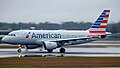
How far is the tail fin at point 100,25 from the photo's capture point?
65.4 meters

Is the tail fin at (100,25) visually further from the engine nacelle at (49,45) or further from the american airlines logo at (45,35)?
the engine nacelle at (49,45)

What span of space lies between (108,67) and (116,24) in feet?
325

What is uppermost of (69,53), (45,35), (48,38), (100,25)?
(100,25)

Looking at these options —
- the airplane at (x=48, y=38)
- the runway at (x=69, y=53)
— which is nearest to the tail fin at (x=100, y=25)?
the airplane at (x=48, y=38)

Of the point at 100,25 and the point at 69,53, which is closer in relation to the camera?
the point at 69,53

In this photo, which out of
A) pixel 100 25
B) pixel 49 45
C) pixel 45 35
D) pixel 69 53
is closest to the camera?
pixel 69 53

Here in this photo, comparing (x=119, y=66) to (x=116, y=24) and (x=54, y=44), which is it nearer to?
(x=54, y=44)

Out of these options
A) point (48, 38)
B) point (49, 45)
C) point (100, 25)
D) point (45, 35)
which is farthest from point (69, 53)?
point (100, 25)

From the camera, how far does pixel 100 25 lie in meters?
65.8

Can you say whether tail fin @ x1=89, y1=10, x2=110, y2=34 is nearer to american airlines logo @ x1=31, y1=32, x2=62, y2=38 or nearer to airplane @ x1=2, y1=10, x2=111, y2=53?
airplane @ x1=2, y1=10, x2=111, y2=53

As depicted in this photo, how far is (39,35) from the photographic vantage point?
61.0 meters

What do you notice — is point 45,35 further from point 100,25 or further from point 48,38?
point 100,25

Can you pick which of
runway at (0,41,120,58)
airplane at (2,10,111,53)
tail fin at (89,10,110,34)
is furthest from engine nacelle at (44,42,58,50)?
tail fin at (89,10,110,34)

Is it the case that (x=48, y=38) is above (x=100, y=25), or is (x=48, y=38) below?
below
